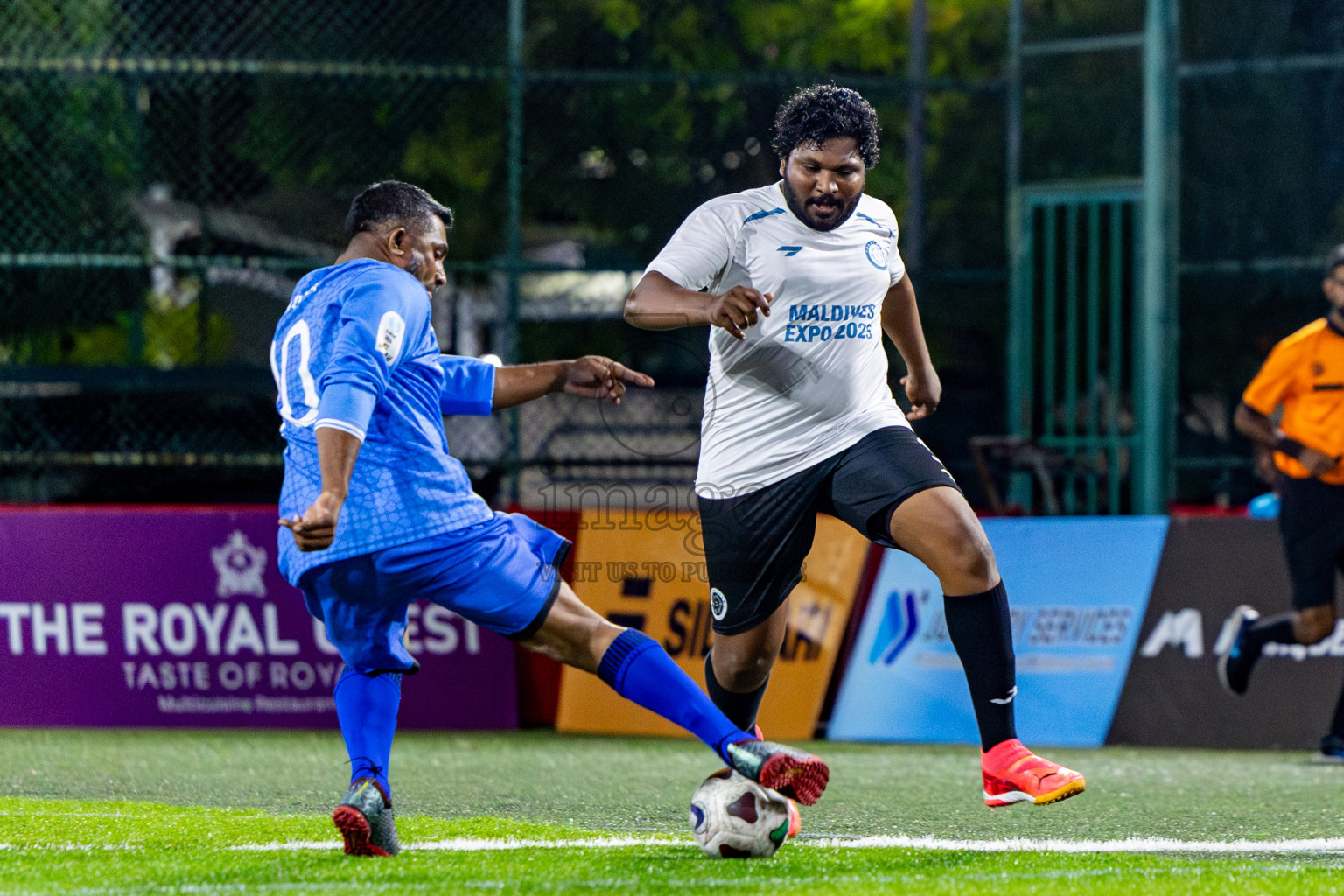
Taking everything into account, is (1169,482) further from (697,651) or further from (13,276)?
(13,276)

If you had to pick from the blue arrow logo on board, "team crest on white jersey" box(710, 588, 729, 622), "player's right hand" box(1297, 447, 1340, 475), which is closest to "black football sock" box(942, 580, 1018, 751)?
"team crest on white jersey" box(710, 588, 729, 622)

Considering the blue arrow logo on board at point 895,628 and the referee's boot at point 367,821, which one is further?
the blue arrow logo on board at point 895,628

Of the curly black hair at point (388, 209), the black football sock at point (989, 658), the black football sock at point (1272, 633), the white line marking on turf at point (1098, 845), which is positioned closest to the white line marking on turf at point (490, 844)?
the white line marking on turf at point (1098, 845)

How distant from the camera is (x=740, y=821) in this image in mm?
4758

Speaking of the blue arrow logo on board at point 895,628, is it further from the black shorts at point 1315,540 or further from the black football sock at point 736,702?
the black football sock at point 736,702

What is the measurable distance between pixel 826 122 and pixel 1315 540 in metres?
4.11

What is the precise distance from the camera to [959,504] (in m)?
4.86

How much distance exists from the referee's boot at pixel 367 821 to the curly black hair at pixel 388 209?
4.98ft

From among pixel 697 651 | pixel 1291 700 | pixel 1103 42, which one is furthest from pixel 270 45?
pixel 1291 700

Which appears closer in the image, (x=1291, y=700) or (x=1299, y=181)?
(x=1291, y=700)

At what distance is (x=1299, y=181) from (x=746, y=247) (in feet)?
23.7

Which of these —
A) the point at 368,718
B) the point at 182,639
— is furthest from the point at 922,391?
the point at 182,639

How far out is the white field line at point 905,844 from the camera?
498 cm

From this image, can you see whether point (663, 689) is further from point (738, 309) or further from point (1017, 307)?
point (1017, 307)
